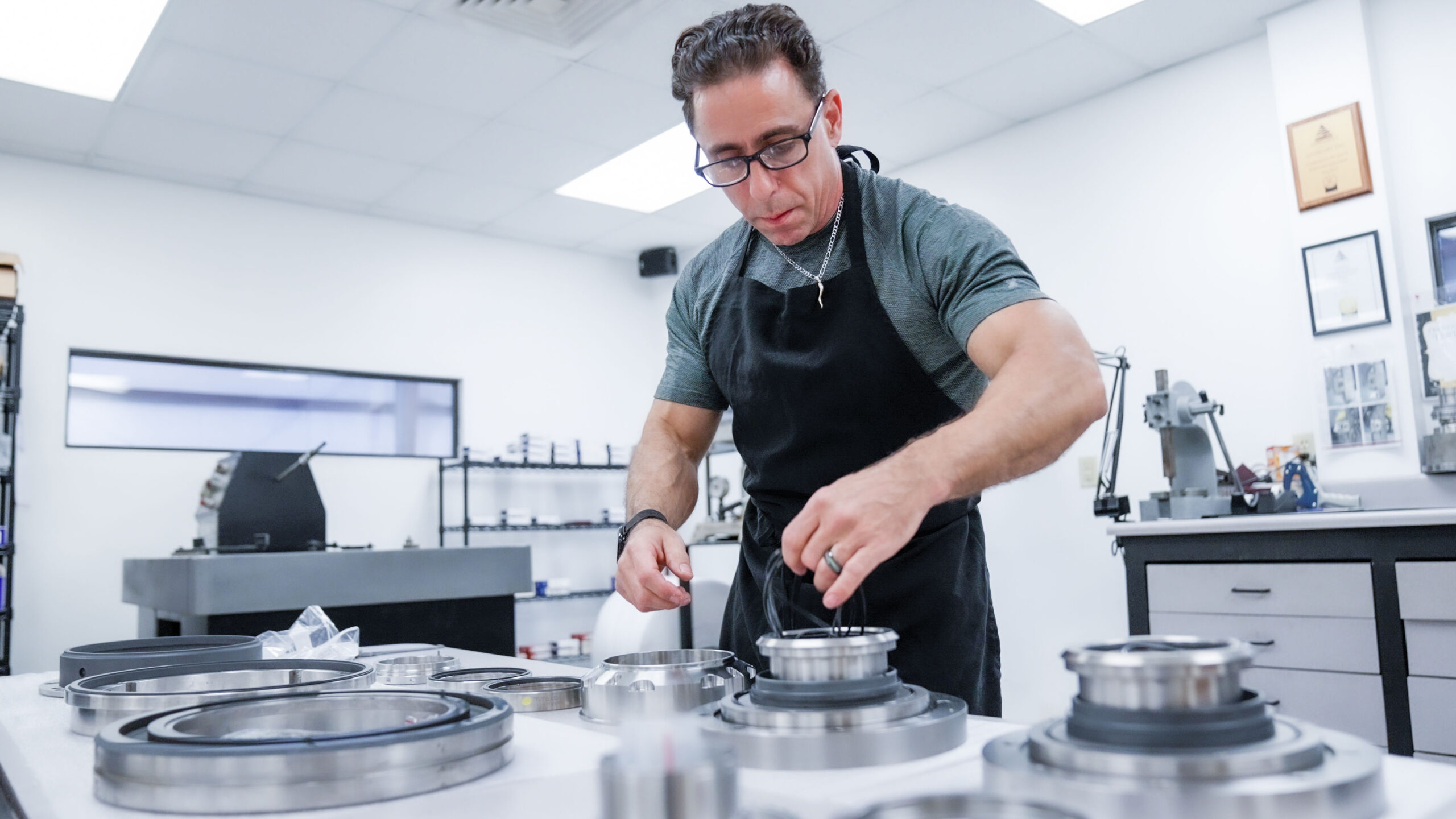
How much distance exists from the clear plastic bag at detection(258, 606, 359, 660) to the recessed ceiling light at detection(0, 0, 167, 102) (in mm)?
2774

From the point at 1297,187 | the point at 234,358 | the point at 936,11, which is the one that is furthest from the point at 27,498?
the point at 1297,187

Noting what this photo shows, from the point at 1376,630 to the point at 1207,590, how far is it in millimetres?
406

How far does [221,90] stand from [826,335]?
3.45m

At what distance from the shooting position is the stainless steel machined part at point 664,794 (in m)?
0.36

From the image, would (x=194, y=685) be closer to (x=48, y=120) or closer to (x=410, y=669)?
(x=410, y=669)

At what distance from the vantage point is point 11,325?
3.97m

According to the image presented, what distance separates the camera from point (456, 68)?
370 cm

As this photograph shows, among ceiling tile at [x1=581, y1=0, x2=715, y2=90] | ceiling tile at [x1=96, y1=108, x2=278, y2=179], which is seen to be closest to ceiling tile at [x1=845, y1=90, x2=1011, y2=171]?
ceiling tile at [x1=581, y1=0, x2=715, y2=90]

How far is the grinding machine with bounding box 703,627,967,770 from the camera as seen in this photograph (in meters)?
0.55

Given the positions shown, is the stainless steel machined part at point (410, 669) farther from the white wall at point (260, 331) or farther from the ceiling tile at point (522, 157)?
the white wall at point (260, 331)

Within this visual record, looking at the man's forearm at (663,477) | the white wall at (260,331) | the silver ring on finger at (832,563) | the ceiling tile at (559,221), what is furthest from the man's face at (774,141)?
the ceiling tile at (559,221)

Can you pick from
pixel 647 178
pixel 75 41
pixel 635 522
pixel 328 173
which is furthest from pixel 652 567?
pixel 328 173

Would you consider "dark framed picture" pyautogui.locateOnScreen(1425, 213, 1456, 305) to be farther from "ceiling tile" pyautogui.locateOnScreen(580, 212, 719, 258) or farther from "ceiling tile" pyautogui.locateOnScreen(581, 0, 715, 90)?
"ceiling tile" pyautogui.locateOnScreen(580, 212, 719, 258)

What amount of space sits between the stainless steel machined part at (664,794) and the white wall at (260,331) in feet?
14.7
